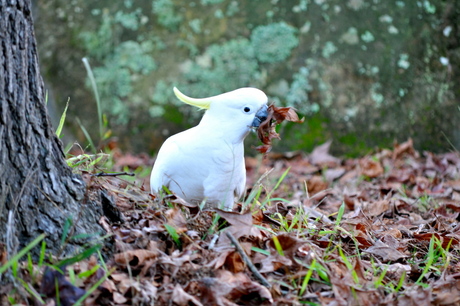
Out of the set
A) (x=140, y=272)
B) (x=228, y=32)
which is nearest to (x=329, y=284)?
(x=140, y=272)

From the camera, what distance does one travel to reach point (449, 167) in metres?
3.74

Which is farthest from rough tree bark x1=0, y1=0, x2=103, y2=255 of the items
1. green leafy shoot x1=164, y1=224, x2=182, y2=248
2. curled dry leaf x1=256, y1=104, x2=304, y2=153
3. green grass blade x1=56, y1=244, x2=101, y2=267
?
curled dry leaf x1=256, y1=104, x2=304, y2=153

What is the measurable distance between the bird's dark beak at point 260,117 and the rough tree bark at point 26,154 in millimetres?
841

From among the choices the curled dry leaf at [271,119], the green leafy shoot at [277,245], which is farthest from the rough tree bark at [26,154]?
the curled dry leaf at [271,119]

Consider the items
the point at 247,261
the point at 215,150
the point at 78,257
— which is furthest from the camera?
the point at 215,150

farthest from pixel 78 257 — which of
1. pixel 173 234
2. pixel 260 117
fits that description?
pixel 260 117

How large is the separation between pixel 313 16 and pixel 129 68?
1.55m

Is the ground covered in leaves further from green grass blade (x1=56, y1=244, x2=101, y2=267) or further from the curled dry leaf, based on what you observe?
the curled dry leaf

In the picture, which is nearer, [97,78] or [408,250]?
[408,250]

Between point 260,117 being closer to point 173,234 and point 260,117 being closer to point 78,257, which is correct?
point 173,234

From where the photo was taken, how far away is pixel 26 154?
1476mm

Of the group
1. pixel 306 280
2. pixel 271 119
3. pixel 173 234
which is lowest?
pixel 306 280

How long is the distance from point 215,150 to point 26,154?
0.81 meters

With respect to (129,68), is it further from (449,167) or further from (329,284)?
(329,284)
